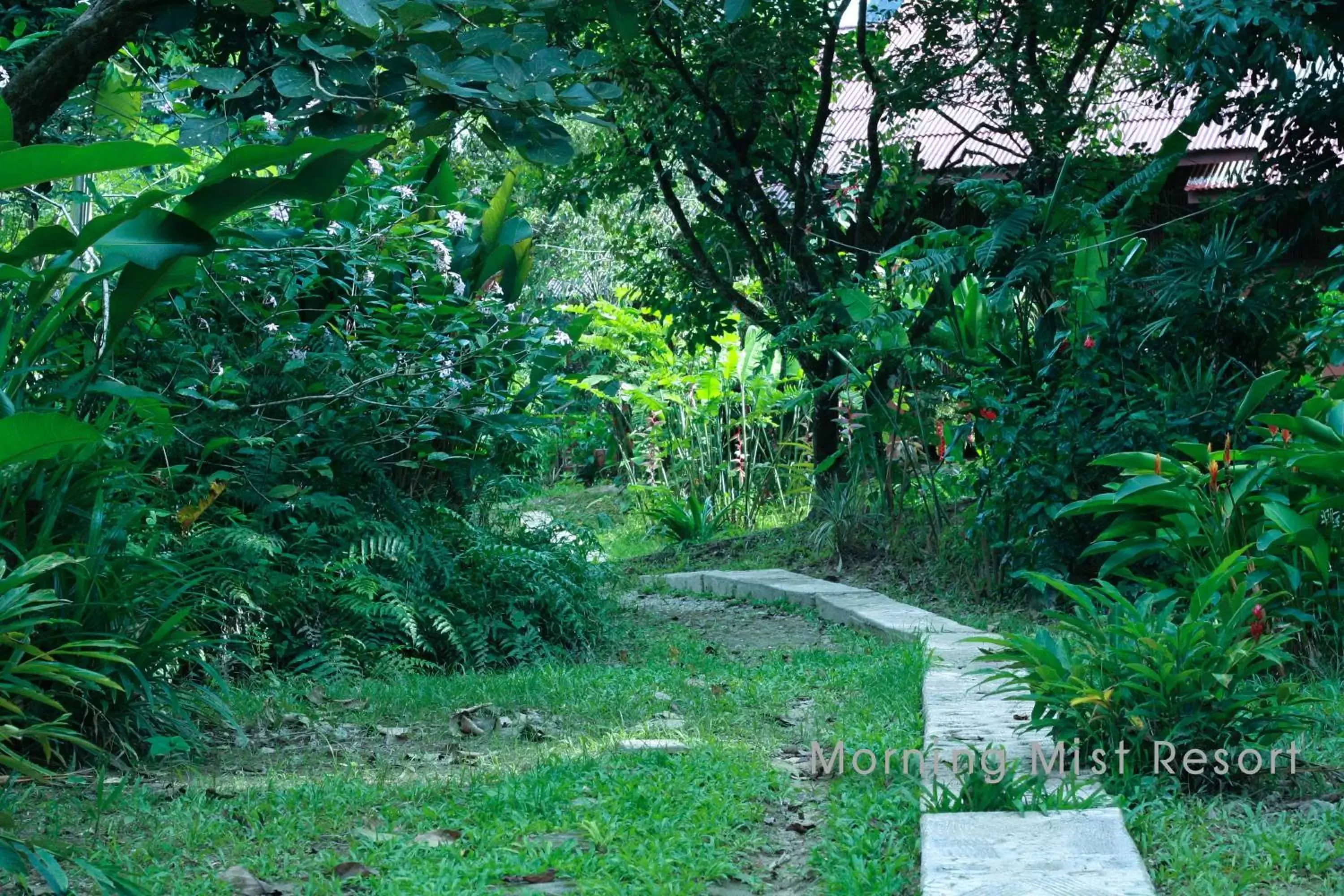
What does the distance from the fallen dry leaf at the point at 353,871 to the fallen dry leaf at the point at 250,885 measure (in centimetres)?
10

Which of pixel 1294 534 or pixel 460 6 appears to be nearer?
pixel 460 6

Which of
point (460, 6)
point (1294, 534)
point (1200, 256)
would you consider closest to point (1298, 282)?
point (1200, 256)

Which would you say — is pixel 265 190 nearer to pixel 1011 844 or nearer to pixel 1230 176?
pixel 1011 844

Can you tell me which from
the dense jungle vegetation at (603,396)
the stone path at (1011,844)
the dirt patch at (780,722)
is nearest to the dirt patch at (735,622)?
the dirt patch at (780,722)

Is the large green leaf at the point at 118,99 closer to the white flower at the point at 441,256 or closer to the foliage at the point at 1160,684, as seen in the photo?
the white flower at the point at 441,256

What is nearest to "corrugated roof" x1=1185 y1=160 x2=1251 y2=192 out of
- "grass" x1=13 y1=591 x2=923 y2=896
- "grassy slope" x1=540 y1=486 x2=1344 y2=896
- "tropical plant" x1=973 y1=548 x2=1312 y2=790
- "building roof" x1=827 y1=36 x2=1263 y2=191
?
"building roof" x1=827 y1=36 x2=1263 y2=191

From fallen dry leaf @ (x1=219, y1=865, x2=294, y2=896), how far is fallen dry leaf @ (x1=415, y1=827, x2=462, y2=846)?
13.4 inches

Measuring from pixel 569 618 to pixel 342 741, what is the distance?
168 cm

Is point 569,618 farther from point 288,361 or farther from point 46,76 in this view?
point 46,76

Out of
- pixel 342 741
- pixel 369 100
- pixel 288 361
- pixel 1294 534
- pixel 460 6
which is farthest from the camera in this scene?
pixel 288 361

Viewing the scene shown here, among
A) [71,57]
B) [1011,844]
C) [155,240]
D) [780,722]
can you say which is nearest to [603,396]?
[780,722]

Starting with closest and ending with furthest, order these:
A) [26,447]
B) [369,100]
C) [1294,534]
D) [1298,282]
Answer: [26,447], [369,100], [1294,534], [1298,282]

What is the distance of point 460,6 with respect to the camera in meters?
3.27

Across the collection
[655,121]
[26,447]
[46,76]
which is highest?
[655,121]
